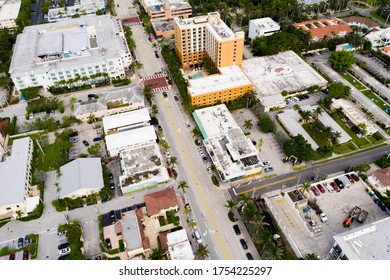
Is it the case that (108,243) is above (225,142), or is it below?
below

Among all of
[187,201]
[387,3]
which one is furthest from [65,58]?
[387,3]

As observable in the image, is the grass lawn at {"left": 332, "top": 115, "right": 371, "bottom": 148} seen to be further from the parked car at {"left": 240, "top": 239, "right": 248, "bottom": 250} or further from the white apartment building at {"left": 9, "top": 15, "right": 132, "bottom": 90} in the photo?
the white apartment building at {"left": 9, "top": 15, "right": 132, "bottom": 90}

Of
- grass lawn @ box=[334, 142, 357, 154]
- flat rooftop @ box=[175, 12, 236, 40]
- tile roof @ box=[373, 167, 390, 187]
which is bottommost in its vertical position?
grass lawn @ box=[334, 142, 357, 154]

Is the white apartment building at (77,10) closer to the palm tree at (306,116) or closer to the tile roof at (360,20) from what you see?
the palm tree at (306,116)

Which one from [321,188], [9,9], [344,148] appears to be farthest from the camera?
[9,9]

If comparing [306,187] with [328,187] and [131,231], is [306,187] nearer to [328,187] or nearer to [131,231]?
[328,187]

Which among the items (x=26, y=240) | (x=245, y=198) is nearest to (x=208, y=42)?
(x=245, y=198)

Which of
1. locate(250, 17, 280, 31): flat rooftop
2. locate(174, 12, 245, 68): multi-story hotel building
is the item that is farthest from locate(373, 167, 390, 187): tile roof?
locate(250, 17, 280, 31): flat rooftop
